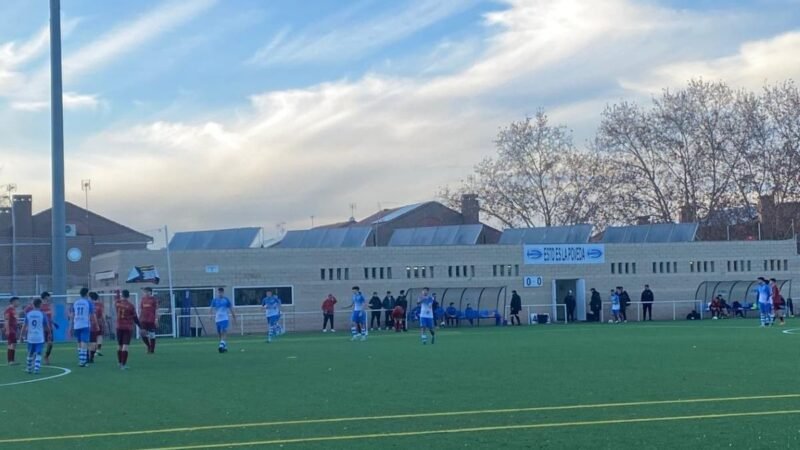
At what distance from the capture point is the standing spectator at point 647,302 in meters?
53.5

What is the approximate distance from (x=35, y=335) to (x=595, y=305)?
33.8 metres

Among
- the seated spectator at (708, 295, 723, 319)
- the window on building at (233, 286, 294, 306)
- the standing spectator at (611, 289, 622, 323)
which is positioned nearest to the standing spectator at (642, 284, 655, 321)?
the standing spectator at (611, 289, 622, 323)

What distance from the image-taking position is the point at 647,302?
176 feet

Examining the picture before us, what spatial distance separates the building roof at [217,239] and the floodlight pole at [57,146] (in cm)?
1304

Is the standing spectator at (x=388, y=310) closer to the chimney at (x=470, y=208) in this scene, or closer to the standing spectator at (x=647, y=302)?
the standing spectator at (x=647, y=302)

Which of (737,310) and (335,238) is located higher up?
(335,238)

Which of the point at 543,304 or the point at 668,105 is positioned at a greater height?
the point at 668,105

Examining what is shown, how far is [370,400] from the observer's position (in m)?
15.8

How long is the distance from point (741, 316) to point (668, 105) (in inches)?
940

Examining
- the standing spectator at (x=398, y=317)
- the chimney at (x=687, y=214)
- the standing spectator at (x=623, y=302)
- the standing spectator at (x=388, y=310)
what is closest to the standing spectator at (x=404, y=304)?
the standing spectator at (x=398, y=317)

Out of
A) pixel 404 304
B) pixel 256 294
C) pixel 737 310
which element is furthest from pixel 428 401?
pixel 737 310

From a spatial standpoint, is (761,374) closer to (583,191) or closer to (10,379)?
(10,379)

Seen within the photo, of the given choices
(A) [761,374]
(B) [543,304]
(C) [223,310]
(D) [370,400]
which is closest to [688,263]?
(B) [543,304]

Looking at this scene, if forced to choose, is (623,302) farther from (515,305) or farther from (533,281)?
(515,305)
